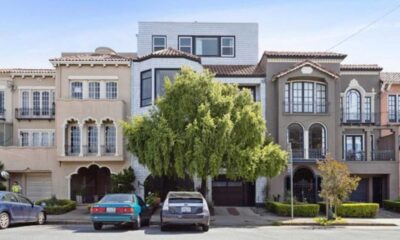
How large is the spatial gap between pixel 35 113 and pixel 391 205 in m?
22.2

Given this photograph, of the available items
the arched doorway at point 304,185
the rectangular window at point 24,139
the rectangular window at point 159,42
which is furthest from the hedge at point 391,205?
the rectangular window at point 24,139

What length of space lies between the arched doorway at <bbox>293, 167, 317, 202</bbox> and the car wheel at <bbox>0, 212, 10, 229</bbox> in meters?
18.0

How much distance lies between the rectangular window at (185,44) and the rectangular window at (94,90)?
6.52 metres

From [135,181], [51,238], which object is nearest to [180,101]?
[135,181]

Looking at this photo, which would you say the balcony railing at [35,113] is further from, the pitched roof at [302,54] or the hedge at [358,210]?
the hedge at [358,210]

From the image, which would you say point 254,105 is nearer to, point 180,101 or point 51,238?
point 180,101

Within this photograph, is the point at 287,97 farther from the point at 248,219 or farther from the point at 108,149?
the point at 108,149

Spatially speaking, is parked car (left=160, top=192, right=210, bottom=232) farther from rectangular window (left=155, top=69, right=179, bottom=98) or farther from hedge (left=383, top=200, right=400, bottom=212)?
hedge (left=383, top=200, right=400, bottom=212)

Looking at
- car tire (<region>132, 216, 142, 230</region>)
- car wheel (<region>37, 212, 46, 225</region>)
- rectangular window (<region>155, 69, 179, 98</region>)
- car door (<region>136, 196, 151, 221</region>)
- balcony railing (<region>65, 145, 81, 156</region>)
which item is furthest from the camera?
balcony railing (<region>65, 145, 81, 156</region>)

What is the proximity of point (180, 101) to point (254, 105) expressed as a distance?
11.8 ft

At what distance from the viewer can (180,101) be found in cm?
2589

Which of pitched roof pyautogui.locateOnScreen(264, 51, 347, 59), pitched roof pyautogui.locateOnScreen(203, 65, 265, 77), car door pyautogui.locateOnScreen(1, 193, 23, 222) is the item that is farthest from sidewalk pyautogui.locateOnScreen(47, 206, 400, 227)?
pitched roof pyautogui.locateOnScreen(264, 51, 347, 59)

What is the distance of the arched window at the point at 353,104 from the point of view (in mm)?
35750

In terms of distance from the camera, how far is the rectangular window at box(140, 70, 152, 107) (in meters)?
32.2
